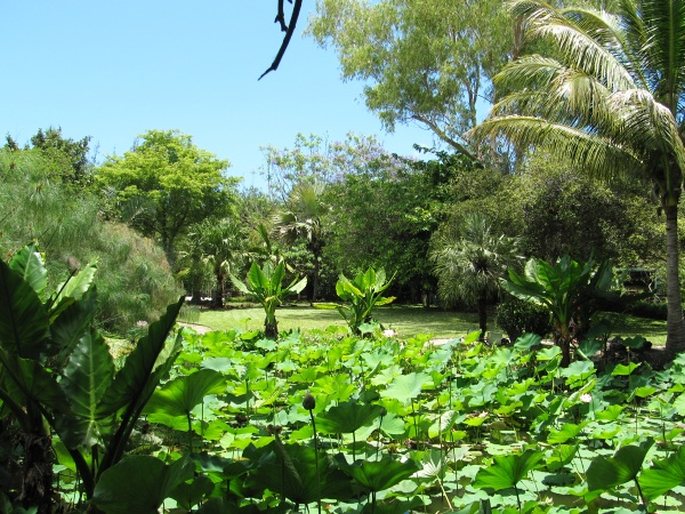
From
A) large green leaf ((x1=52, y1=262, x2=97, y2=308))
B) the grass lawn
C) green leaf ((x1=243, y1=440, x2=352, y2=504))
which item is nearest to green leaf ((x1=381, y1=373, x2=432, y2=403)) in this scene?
green leaf ((x1=243, y1=440, x2=352, y2=504))

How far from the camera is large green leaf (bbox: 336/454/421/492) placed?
6.76 feet

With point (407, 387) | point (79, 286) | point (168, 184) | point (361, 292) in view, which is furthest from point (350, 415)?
point (168, 184)

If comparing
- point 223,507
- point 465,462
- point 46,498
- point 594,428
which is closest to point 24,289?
point 46,498

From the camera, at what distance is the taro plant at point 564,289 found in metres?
6.87

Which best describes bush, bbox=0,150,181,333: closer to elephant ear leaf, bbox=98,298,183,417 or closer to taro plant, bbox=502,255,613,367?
elephant ear leaf, bbox=98,298,183,417

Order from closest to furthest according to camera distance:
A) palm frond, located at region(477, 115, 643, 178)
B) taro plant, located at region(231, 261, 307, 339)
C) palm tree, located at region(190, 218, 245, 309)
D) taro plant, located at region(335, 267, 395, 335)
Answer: palm frond, located at region(477, 115, 643, 178), taro plant, located at region(231, 261, 307, 339), taro plant, located at region(335, 267, 395, 335), palm tree, located at region(190, 218, 245, 309)

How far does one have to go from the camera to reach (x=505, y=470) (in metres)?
2.24

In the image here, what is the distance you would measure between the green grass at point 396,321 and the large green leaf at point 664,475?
11.8 metres

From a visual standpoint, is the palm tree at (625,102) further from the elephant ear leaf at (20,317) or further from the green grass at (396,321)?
the elephant ear leaf at (20,317)

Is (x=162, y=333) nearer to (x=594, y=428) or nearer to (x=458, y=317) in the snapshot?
(x=594, y=428)

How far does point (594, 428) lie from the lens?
4.00 metres

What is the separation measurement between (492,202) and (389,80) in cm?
615

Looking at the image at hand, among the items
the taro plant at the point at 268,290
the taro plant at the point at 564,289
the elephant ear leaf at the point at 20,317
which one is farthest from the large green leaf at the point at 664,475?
the taro plant at the point at 268,290

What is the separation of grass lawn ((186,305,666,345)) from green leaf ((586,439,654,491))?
31.5 ft
